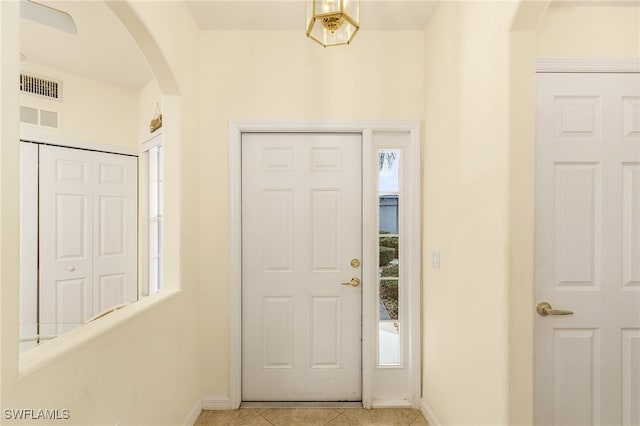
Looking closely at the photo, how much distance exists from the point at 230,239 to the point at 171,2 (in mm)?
1493

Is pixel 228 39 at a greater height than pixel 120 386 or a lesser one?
greater

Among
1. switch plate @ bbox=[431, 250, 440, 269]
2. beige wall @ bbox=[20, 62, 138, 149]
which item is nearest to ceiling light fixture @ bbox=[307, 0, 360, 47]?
switch plate @ bbox=[431, 250, 440, 269]

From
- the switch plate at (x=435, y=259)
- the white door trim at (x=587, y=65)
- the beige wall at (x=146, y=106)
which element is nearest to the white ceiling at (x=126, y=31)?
the beige wall at (x=146, y=106)

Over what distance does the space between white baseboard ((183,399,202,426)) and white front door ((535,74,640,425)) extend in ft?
6.51

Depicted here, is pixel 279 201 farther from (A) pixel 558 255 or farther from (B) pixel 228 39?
(A) pixel 558 255

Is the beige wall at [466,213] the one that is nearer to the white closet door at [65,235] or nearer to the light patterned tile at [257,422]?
the light patterned tile at [257,422]

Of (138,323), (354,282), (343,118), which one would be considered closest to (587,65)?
(343,118)

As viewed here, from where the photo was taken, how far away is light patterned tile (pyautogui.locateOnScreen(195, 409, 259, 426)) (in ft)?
7.06

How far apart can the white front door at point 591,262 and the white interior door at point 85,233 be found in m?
3.55

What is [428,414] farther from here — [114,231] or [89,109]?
[89,109]

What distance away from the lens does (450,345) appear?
6.30ft

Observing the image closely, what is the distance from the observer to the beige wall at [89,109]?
9.52ft

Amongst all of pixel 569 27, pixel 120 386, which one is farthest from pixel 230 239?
pixel 569 27

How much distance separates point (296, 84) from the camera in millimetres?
2344
